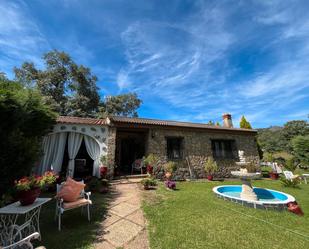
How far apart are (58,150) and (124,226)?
22.5 ft

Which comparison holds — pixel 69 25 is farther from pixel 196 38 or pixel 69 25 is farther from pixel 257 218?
pixel 257 218

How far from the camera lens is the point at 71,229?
349 centimetres

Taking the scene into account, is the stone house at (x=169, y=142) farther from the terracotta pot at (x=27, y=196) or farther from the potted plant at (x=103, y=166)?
the terracotta pot at (x=27, y=196)

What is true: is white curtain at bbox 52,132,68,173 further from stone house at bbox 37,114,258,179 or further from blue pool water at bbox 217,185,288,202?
blue pool water at bbox 217,185,288,202

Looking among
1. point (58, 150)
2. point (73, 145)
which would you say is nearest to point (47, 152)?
point (58, 150)

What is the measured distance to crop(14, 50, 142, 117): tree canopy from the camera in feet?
60.2

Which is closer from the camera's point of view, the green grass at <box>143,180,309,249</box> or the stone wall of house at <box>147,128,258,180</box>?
the green grass at <box>143,180,309,249</box>

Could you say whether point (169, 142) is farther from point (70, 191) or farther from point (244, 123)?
point (244, 123)

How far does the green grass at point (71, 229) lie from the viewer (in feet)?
9.59

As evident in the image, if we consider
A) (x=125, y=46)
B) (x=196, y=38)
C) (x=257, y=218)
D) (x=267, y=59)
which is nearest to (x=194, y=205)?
(x=257, y=218)

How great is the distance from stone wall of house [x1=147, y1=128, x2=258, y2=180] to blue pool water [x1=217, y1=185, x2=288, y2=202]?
2.86m

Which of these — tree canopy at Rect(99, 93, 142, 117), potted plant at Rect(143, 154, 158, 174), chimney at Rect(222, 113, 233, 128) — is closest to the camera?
potted plant at Rect(143, 154, 158, 174)

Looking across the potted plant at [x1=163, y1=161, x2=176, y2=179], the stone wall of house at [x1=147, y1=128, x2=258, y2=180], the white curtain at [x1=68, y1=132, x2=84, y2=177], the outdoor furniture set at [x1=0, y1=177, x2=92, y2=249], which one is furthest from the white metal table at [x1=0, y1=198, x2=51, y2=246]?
the stone wall of house at [x1=147, y1=128, x2=258, y2=180]

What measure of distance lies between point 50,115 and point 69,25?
4.21 m
